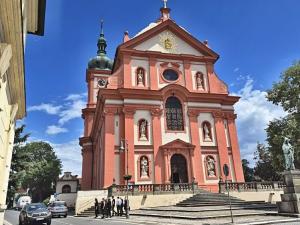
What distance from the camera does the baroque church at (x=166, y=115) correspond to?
27.4 metres

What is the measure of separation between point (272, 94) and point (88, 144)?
2693 cm

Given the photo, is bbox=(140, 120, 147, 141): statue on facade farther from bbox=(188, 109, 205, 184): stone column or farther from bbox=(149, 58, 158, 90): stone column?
bbox=(188, 109, 205, 184): stone column

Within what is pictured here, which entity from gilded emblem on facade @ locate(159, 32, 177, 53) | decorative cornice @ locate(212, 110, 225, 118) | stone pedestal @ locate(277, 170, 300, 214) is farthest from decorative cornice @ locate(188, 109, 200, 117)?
stone pedestal @ locate(277, 170, 300, 214)

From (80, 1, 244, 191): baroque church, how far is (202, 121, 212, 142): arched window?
0.11 meters

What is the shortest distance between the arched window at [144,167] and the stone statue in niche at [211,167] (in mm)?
6234

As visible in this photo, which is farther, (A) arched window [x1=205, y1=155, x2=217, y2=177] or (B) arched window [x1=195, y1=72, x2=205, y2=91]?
(B) arched window [x1=195, y1=72, x2=205, y2=91]

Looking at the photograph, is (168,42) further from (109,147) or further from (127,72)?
(109,147)

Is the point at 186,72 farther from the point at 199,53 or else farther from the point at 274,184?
the point at 274,184

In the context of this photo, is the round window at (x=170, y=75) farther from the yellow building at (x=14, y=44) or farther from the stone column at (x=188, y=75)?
the yellow building at (x=14, y=44)

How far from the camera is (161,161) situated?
27.8 meters

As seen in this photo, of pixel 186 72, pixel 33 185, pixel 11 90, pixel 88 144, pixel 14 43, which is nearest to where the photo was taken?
pixel 14 43

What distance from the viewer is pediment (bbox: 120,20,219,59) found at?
32.2m

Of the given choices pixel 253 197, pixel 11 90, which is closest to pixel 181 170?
pixel 253 197

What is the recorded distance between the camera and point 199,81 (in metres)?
32.7
